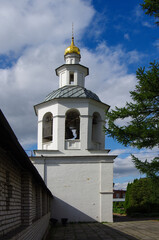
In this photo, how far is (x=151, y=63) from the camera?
36.5ft

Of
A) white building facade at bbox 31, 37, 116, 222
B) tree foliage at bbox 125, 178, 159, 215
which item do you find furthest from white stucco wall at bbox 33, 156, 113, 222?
tree foliage at bbox 125, 178, 159, 215

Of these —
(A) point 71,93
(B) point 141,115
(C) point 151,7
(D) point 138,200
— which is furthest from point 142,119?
(D) point 138,200

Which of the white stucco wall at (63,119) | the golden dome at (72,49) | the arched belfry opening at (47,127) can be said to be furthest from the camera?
the golden dome at (72,49)

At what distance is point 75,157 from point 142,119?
677cm

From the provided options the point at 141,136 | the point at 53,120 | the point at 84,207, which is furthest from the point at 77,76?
the point at 141,136

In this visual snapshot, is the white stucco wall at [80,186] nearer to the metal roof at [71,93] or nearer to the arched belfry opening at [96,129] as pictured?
the arched belfry opening at [96,129]

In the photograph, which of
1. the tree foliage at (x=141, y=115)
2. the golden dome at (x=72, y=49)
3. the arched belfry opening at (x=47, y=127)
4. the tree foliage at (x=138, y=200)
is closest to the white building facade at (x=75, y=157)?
the arched belfry opening at (x=47, y=127)

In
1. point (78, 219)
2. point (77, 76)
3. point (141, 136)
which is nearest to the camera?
point (141, 136)

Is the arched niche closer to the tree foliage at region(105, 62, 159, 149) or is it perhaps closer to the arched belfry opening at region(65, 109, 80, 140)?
the arched belfry opening at region(65, 109, 80, 140)

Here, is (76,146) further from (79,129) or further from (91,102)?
(91,102)

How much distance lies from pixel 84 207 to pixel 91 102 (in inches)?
251

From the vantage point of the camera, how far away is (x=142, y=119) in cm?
1155

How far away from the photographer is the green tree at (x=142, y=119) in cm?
1091

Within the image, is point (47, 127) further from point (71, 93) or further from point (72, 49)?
point (72, 49)
